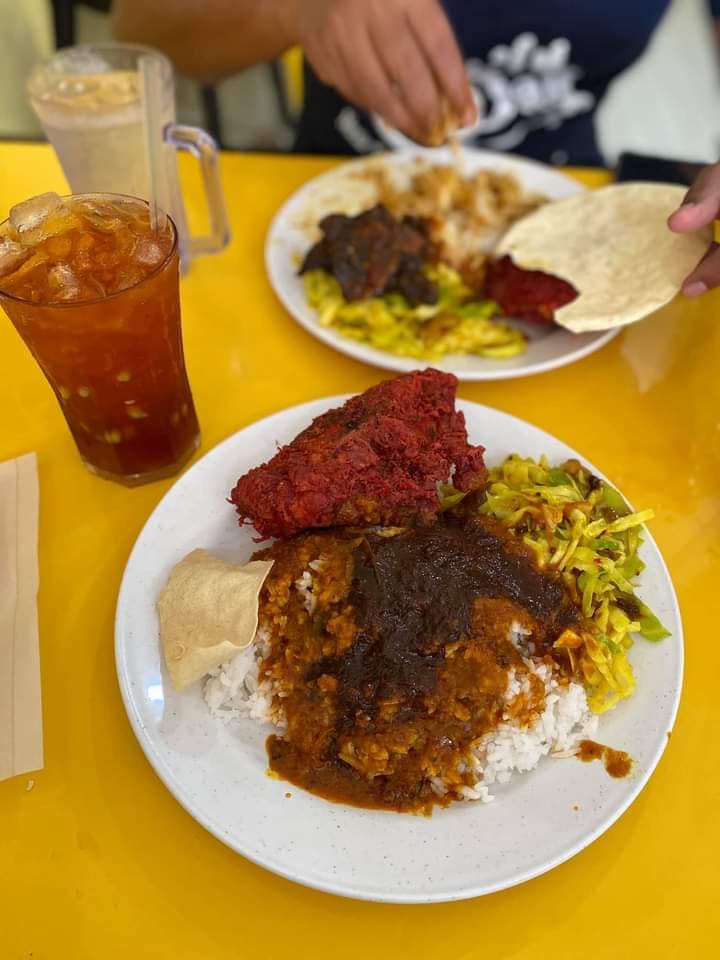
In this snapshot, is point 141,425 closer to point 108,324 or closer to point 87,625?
point 108,324

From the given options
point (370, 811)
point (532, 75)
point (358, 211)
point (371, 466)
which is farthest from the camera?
point (532, 75)

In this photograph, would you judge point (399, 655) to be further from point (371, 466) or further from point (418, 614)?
point (371, 466)

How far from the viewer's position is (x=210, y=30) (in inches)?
105

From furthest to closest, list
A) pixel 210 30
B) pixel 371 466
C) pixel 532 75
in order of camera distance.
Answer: pixel 532 75 → pixel 210 30 → pixel 371 466

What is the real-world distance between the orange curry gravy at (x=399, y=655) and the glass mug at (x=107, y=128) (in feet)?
3.50

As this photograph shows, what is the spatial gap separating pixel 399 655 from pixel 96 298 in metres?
0.86

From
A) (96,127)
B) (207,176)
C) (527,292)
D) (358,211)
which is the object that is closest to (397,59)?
(358,211)

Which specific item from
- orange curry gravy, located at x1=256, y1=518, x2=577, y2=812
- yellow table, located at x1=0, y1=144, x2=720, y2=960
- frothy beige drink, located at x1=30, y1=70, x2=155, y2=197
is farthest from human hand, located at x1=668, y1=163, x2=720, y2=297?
frothy beige drink, located at x1=30, y1=70, x2=155, y2=197

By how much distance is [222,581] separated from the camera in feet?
4.77

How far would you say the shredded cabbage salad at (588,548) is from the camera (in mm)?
1454

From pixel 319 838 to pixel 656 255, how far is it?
5.74 feet

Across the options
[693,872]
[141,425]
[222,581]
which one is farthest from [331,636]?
[693,872]

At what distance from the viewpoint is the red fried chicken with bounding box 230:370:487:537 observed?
1509 mm

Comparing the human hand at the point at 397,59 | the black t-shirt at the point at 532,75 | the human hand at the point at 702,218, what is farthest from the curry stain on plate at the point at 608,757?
the black t-shirt at the point at 532,75
